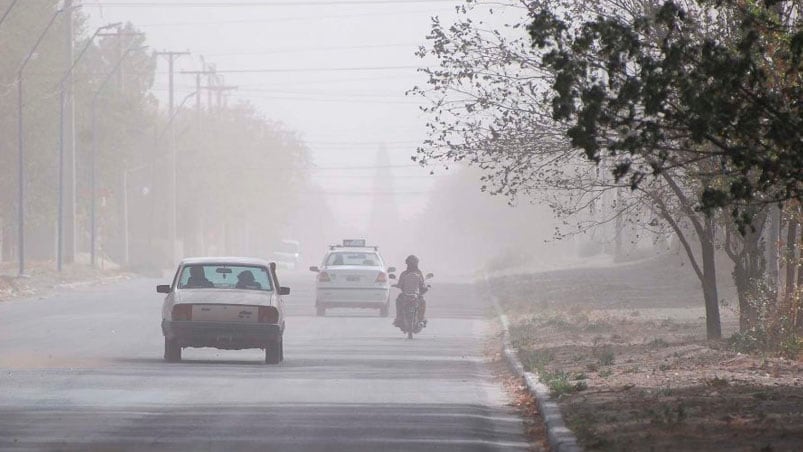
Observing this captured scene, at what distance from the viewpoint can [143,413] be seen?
1495cm

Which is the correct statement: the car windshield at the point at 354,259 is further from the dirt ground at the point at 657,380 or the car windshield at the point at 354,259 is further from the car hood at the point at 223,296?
the car hood at the point at 223,296

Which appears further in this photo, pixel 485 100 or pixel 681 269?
pixel 681 269

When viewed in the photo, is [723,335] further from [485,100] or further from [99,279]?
[99,279]

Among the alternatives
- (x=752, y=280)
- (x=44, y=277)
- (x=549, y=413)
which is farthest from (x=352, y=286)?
(x=549, y=413)

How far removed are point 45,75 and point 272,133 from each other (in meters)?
75.1

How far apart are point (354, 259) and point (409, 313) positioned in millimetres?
10042

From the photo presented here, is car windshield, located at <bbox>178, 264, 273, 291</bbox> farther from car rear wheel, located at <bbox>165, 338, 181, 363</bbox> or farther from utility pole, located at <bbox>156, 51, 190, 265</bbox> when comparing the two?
utility pole, located at <bbox>156, 51, 190, 265</bbox>

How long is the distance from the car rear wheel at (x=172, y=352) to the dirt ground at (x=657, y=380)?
4844 millimetres

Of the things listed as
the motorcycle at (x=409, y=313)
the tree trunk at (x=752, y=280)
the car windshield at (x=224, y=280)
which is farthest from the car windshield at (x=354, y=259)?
the car windshield at (x=224, y=280)

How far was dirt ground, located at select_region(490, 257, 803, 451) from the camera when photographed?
1266 cm

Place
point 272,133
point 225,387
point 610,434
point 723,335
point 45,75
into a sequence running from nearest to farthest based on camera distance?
point 610,434, point 225,387, point 723,335, point 45,75, point 272,133

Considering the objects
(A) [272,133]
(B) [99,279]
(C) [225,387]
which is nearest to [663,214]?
(C) [225,387]

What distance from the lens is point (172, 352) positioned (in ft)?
72.9

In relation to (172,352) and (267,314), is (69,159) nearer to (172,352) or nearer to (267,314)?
(172,352)
